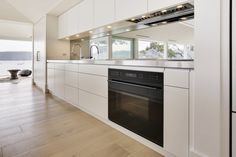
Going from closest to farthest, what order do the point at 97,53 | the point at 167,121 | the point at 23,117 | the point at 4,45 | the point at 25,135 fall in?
the point at 167,121 → the point at 25,135 → the point at 23,117 → the point at 97,53 → the point at 4,45

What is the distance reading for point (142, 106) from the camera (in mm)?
1573

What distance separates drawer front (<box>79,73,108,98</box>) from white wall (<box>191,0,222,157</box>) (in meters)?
1.17

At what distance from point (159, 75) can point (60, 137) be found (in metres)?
1.29

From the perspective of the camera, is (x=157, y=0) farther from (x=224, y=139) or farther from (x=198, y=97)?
(x=224, y=139)

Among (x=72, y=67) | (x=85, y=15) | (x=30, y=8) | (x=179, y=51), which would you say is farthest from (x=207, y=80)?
(x=30, y=8)


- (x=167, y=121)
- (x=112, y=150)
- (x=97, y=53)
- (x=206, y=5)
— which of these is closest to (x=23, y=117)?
(x=112, y=150)

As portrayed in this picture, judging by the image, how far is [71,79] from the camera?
295cm

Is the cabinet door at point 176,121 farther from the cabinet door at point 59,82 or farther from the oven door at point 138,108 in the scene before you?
the cabinet door at point 59,82

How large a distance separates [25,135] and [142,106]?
1.38 metres

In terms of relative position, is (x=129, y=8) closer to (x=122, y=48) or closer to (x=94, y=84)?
(x=122, y=48)

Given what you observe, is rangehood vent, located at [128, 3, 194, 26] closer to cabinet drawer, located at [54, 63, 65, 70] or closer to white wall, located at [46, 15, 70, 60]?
cabinet drawer, located at [54, 63, 65, 70]

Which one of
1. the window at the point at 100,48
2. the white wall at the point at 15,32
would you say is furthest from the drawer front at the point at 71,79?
the white wall at the point at 15,32

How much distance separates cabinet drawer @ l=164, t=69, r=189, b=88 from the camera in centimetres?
120

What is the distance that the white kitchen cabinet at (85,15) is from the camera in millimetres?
2777
